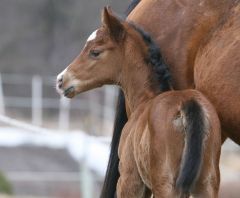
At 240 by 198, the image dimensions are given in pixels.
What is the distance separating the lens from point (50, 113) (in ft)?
63.4

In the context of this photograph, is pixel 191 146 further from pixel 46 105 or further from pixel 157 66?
pixel 46 105

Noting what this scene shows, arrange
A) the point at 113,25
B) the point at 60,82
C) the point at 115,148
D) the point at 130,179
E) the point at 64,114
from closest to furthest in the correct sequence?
the point at 130,179
the point at 113,25
the point at 60,82
the point at 115,148
the point at 64,114

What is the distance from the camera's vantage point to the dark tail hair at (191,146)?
398 centimetres

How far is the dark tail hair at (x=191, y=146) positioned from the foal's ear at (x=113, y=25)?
91cm

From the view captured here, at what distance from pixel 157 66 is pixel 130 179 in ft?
2.05

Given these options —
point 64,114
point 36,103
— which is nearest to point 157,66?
point 64,114

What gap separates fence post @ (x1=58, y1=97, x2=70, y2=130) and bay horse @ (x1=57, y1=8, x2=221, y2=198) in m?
11.6

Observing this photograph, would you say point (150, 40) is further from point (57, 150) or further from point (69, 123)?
point (69, 123)

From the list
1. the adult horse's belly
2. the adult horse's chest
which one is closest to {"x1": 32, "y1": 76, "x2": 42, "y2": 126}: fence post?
the adult horse's chest

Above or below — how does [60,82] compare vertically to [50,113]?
above

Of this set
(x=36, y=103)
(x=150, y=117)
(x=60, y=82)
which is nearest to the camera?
(x=150, y=117)

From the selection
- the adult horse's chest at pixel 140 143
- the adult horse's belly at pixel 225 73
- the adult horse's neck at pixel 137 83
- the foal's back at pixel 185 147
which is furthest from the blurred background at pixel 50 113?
the foal's back at pixel 185 147

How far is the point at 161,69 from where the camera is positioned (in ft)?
15.5

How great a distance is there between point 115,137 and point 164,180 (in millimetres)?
1205
